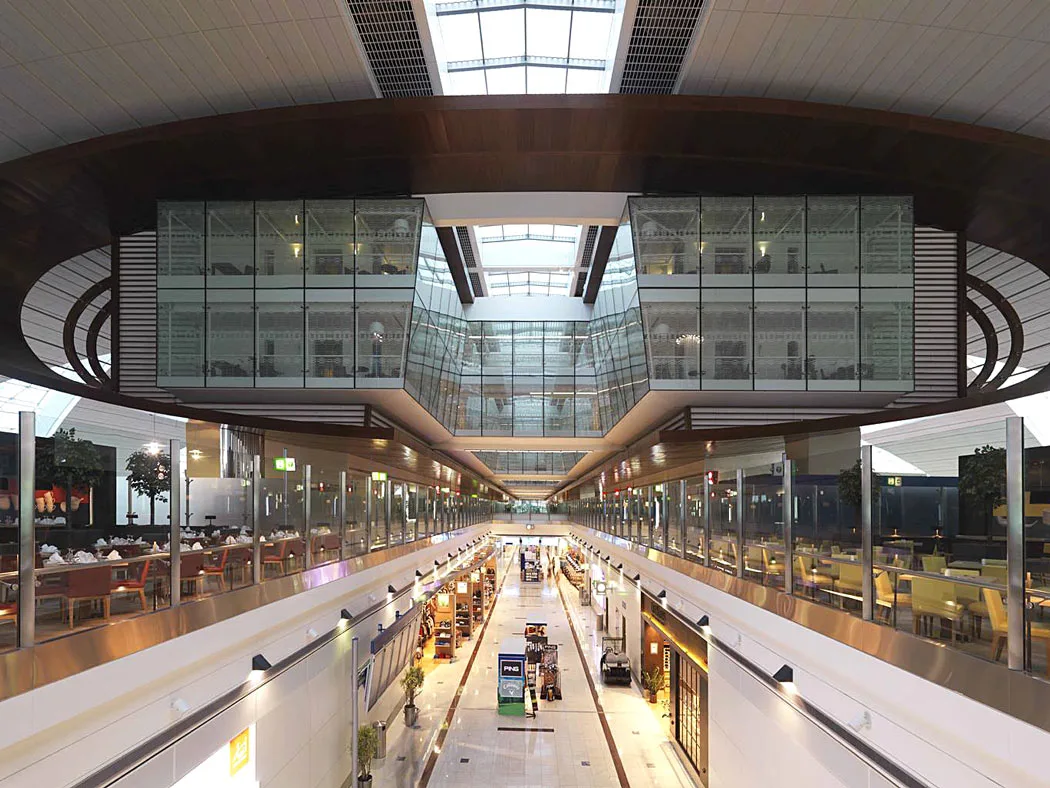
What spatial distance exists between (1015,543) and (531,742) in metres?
13.9

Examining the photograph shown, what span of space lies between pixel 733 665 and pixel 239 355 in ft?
42.4

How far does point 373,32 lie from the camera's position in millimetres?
12836

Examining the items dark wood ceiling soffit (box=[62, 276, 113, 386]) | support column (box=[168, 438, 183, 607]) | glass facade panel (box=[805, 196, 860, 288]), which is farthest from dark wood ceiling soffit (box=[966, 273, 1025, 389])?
dark wood ceiling soffit (box=[62, 276, 113, 386])

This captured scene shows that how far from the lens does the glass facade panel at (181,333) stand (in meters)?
17.7

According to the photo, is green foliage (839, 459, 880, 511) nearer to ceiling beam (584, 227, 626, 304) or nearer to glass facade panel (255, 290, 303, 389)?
glass facade panel (255, 290, 303, 389)

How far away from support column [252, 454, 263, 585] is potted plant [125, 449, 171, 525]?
1826 mm

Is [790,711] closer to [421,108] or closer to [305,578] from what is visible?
[305,578]

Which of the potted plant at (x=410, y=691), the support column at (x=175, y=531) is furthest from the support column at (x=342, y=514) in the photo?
the potted plant at (x=410, y=691)

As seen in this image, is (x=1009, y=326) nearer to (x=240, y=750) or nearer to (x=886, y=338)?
(x=886, y=338)

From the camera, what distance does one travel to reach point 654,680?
1805cm

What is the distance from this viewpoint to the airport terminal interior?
4.45m

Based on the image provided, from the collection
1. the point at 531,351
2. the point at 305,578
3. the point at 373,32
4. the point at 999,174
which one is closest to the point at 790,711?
the point at 305,578

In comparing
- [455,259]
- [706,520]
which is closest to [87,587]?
[706,520]

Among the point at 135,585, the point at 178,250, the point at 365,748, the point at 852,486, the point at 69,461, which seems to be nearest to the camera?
the point at 69,461
